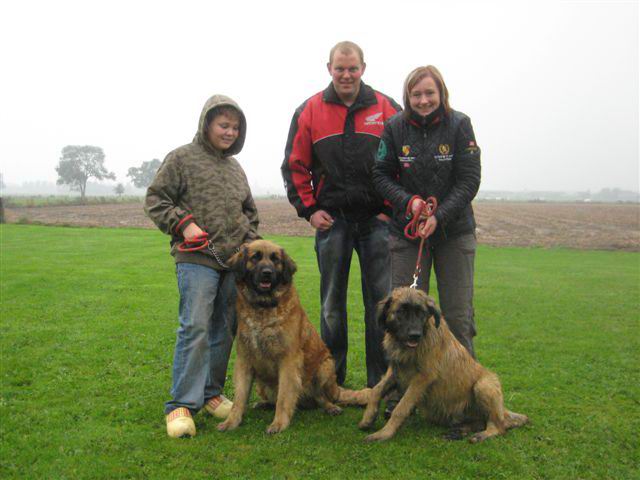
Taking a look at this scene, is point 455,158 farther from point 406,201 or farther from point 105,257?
point 105,257

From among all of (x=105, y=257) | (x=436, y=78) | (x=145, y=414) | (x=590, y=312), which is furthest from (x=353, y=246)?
(x=105, y=257)

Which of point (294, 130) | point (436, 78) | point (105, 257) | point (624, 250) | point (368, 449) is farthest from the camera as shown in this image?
point (624, 250)

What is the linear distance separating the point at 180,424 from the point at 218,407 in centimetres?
65

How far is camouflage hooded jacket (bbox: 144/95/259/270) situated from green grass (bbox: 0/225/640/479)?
170 cm

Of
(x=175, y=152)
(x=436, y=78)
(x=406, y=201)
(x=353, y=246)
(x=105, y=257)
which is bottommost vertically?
(x=105, y=257)

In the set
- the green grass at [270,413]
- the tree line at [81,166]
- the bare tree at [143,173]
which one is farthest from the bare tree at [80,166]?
the green grass at [270,413]

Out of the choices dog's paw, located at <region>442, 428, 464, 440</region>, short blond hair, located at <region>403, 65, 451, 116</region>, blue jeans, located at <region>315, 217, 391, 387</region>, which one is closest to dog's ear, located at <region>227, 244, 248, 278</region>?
blue jeans, located at <region>315, 217, 391, 387</region>

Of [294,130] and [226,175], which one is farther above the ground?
[294,130]

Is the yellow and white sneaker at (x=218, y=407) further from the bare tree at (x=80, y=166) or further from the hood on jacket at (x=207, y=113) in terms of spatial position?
the bare tree at (x=80, y=166)

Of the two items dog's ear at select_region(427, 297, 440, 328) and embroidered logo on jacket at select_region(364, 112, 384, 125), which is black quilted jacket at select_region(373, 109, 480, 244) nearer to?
embroidered logo on jacket at select_region(364, 112, 384, 125)

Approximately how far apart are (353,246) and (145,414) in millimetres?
2738

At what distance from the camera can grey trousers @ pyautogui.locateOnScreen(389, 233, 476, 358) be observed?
5.08 meters

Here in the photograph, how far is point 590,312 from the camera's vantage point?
11.1 m

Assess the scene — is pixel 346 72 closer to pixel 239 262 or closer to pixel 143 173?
pixel 239 262
